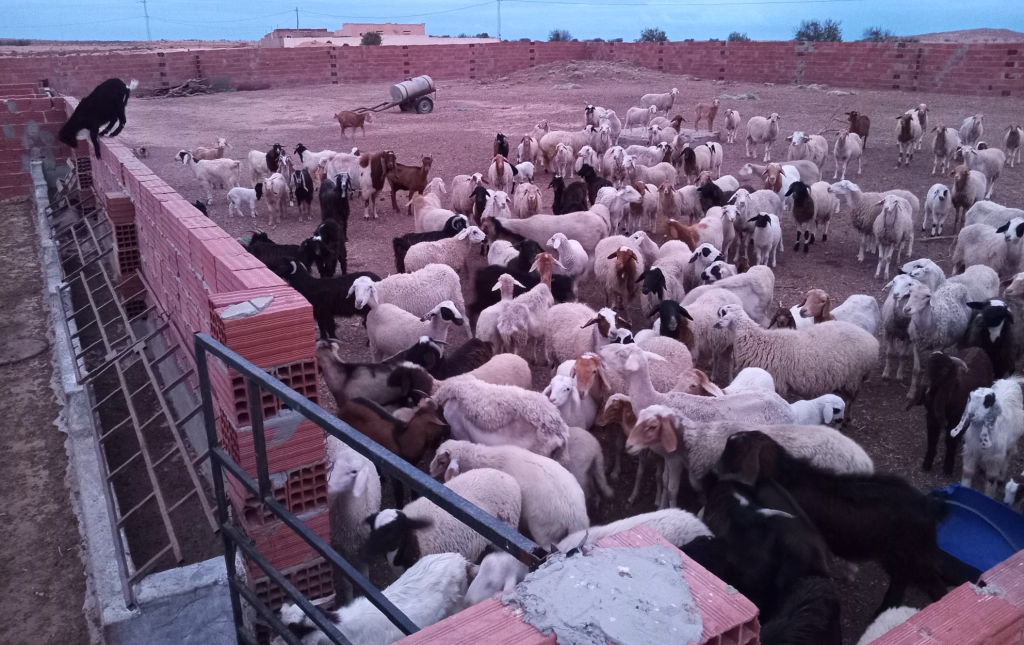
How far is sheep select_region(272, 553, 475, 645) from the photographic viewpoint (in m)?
3.06

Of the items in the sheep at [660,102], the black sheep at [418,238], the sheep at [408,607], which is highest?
the sheep at [660,102]

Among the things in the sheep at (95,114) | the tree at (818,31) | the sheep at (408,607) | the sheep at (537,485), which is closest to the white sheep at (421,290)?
the sheep at (537,485)

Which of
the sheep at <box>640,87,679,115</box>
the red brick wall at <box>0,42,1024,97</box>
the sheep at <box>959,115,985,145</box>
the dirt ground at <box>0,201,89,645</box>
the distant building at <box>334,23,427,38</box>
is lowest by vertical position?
the dirt ground at <box>0,201,89,645</box>

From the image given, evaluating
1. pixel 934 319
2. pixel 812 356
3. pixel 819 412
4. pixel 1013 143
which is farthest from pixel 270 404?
pixel 1013 143

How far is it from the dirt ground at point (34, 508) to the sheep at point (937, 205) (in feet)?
36.8

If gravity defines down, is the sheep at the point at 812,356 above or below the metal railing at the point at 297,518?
below

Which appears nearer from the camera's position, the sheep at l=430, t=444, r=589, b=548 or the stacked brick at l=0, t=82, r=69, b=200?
the sheep at l=430, t=444, r=589, b=548

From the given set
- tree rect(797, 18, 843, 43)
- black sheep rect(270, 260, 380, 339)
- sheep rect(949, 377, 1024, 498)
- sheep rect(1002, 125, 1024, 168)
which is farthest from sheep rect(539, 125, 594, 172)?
tree rect(797, 18, 843, 43)

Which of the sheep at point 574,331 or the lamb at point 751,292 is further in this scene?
the lamb at point 751,292

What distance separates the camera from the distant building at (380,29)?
214ft

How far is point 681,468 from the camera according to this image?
16.2ft

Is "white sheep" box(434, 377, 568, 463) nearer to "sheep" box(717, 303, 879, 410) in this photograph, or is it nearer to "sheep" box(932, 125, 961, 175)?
"sheep" box(717, 303, 879, 410)

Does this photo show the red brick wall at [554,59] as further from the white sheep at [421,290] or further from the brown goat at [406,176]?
the white sheep at [421,290]

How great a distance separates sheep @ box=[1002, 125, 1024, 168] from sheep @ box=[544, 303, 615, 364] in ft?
42.3
